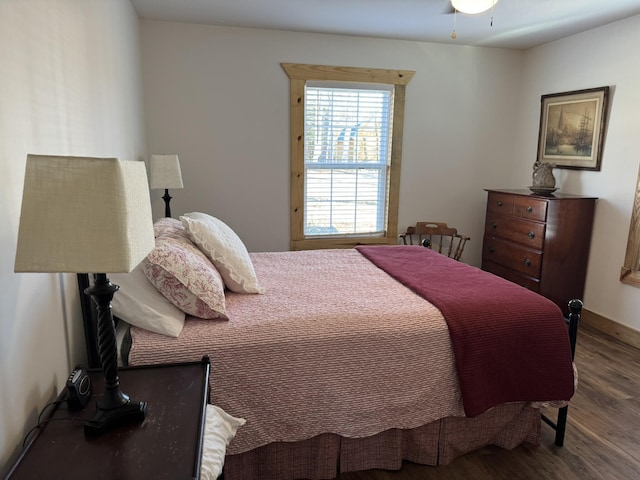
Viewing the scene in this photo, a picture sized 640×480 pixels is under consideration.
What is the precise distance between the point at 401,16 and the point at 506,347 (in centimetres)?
251

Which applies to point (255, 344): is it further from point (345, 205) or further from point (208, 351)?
point (345, 205)

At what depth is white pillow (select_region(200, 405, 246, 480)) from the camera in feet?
3.50

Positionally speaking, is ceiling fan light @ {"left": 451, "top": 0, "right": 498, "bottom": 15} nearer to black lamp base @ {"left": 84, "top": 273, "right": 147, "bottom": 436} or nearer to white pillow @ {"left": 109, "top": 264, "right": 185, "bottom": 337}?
white pillow @ {"left": 109, "top": 264, "right": 185, "bottom": 337}

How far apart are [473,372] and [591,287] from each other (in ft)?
7.72

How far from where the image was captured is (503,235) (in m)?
3.76

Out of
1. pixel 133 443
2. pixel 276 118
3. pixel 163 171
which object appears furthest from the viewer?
pixel 276 118

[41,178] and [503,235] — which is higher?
[41,178]

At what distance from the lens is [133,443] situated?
1020 millimetres

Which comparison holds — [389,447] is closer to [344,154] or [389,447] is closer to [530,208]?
[530,208]

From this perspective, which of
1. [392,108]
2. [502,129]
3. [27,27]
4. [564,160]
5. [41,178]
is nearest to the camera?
[41,178]

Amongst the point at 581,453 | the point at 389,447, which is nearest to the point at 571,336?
the point at 581,453

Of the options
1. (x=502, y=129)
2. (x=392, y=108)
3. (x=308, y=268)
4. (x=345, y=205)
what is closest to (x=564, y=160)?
(x=502, y=129)

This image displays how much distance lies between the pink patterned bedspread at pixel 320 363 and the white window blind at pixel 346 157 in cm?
216

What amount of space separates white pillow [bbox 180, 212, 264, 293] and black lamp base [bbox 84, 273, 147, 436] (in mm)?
911
